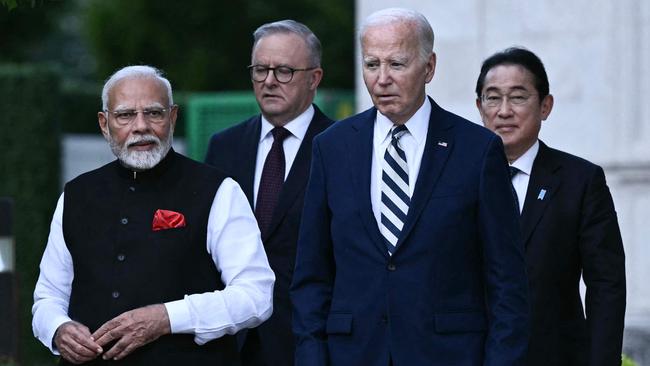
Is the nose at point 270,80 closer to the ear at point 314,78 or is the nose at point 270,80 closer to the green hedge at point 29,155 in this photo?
the ear at point 314,78

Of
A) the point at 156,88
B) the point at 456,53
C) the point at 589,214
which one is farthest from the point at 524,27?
the point at 156,88

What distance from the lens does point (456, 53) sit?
11.6 metres

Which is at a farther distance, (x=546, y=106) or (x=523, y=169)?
(x=546, y=106)

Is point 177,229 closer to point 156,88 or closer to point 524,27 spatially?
point 156,88

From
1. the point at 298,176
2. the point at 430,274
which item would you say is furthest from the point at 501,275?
the point at 298,176

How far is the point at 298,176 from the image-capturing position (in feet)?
21.5

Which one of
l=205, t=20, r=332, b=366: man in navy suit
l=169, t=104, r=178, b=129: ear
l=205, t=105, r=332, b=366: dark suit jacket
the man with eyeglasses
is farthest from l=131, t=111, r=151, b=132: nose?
l=205, t=20, r=332, b=366: man in navy suit

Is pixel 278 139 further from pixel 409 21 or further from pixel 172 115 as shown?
pixel 409 21

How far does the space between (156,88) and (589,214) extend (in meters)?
1.73

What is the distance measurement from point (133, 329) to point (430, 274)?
996 mm

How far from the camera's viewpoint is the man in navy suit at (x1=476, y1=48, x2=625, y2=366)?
5.80 meters

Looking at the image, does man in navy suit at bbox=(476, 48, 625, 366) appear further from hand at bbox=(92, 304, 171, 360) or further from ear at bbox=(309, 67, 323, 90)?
A: hand at bbox=(92, 304, 171, 360)

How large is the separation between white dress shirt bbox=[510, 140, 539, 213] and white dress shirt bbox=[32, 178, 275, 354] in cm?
125

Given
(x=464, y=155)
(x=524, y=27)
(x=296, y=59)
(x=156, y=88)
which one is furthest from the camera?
(x=524, y=27)
